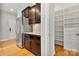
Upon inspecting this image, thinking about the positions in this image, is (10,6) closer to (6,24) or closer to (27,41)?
A: (6,24)

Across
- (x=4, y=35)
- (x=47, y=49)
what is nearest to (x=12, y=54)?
(x=4, y=35)

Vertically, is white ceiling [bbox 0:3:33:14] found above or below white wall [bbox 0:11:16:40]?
above

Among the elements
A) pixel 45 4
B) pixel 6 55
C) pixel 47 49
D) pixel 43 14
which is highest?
pixel 45 4

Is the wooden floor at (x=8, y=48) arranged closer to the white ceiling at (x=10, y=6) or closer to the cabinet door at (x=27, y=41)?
the white ceiling at (x=10, y=6)

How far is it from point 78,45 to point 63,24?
524 millimetres

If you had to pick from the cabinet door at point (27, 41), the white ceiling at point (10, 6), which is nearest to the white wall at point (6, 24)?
the white ceiling at point (10, 6)

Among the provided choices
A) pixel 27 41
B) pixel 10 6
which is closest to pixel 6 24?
pixel 10 6

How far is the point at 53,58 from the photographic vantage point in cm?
128

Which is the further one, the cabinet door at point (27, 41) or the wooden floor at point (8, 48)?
the cabinet door at point (27, 41)

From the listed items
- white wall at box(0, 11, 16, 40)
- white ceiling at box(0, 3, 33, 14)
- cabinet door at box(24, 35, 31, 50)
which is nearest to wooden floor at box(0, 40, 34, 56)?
white wall at box(0, 11, 16, 40)

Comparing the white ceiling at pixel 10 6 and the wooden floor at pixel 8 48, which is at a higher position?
the white ceiling at pixel 10 6

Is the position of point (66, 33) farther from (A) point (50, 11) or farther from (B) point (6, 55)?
(B) point (6, 55)

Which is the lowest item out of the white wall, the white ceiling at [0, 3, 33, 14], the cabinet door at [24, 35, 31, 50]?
the cabinet door at [24, 35, 31, 50]

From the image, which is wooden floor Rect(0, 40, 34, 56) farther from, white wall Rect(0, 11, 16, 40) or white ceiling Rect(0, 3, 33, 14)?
white ceiling Rect(0, 3, 33, 14)
